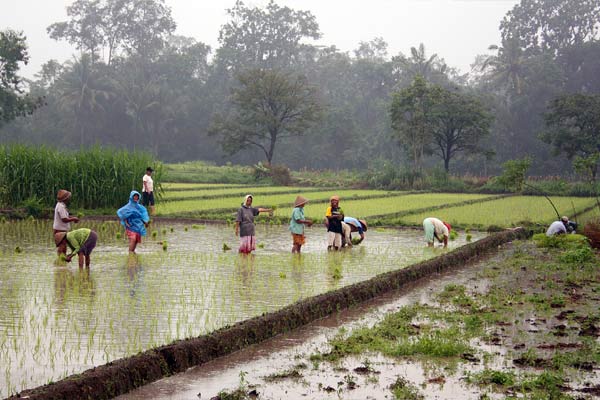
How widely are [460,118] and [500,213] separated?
1804cm

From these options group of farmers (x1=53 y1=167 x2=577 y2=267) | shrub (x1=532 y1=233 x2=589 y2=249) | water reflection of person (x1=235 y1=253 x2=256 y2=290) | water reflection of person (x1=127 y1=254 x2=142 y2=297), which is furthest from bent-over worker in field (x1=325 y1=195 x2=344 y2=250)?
shrub (x1=532 y1=233 x2=589 y2=249)

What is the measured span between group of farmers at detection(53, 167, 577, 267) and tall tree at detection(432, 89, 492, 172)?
24.1m

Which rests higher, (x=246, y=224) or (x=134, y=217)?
(x=134, y=217)

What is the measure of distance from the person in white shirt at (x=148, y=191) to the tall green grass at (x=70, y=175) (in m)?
1.04

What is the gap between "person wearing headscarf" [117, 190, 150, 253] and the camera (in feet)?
39.3

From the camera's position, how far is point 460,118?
3888 cm

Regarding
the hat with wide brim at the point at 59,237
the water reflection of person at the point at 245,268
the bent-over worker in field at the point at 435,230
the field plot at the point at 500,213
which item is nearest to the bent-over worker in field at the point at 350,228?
the bent-over worker in field at the point at 435,230

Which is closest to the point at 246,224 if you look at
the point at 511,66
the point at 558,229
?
the point at 558,229

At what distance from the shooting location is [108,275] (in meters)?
10.1

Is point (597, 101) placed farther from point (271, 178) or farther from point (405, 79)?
point (405, 79)

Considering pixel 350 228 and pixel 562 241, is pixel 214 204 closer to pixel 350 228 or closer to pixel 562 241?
pixel 350 228

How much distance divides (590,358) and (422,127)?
33009 millimetres

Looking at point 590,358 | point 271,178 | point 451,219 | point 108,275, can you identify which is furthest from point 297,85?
point 590,358

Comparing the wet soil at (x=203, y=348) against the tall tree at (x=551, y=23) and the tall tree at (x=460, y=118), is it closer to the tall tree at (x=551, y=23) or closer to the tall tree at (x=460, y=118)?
the tall tree at (x=460, y=118)
